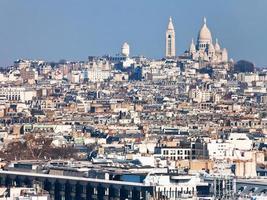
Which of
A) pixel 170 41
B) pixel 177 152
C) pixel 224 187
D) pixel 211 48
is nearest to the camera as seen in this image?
pixel 224 187

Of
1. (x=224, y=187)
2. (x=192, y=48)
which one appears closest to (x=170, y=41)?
(x=192, y=48)

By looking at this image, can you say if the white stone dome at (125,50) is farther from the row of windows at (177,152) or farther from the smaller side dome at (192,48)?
the row of windows at (177,152)

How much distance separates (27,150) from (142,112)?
35219 mm

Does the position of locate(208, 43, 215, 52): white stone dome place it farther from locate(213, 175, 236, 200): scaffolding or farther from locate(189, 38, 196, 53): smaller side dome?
locate(213, 175, 236, 200): scaffolding

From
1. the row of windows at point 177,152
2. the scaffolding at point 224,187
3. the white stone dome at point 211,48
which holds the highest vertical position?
the white stone dome at point 211,48

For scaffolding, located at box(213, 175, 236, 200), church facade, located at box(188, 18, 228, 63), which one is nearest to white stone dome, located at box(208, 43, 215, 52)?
church facade, located at box(188, 18, 228, 63)

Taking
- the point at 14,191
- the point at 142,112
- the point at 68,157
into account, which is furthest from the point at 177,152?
the point at 142,112

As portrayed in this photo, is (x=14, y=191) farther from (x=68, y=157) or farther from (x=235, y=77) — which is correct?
(x=235, y=77)

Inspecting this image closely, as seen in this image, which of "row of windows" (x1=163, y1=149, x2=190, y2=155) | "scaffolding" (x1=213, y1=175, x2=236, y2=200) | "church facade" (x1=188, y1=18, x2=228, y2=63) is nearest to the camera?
"scaffolding" (x1=213, y1=175, x2=236, y2=200)

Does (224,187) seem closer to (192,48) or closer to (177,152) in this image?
(177,152)

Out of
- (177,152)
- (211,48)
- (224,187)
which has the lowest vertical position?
(224,187)

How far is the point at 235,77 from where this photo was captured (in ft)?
468

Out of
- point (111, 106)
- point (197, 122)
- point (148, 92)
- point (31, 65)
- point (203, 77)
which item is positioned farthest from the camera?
point (31, 65)

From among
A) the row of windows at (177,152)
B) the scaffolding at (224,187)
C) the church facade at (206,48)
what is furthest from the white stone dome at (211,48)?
the scaffolding at (224,187)
